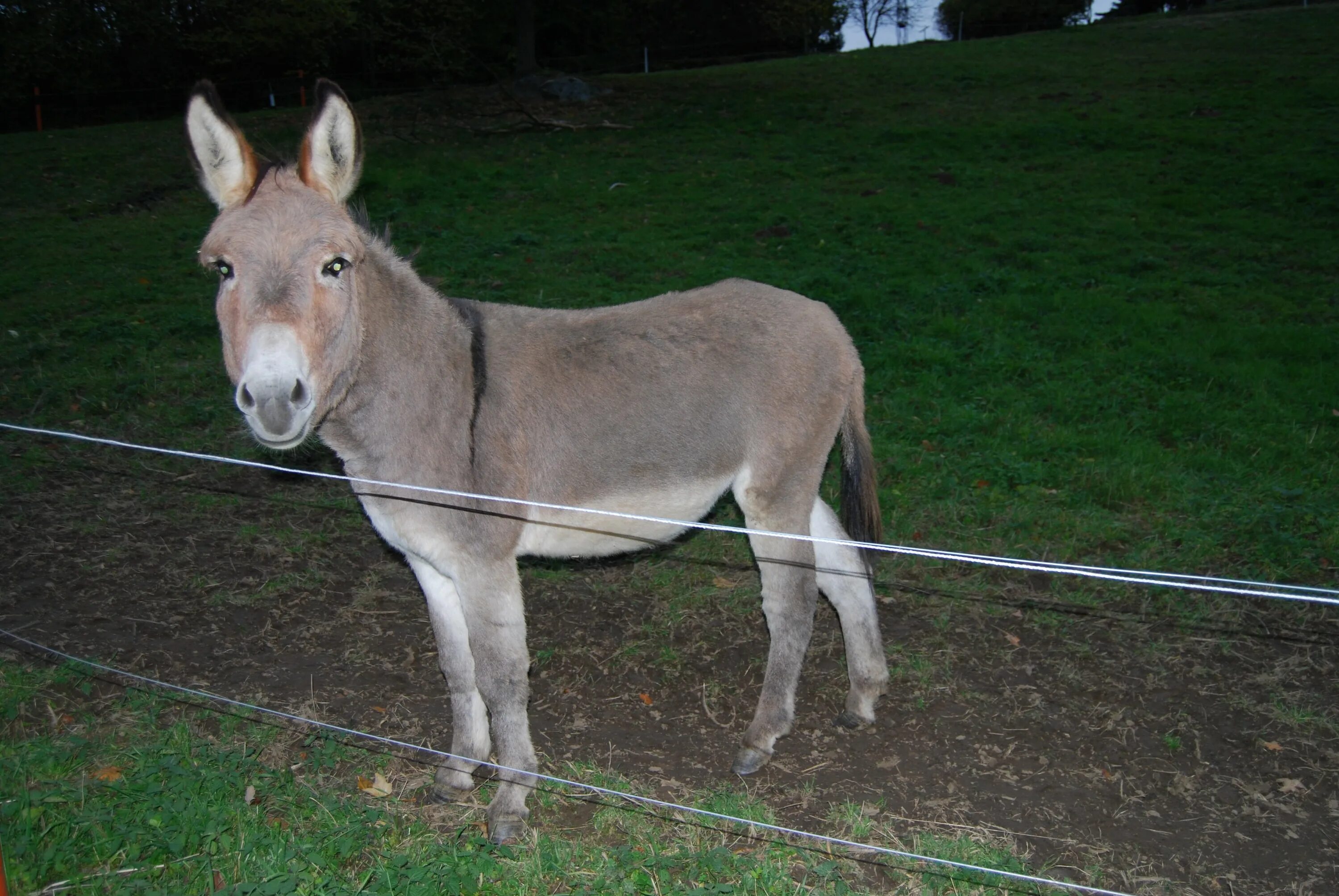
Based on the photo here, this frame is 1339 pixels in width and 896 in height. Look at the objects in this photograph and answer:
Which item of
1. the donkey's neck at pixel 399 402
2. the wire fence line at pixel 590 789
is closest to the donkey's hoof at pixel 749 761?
the wire fence line at pixel 590 789

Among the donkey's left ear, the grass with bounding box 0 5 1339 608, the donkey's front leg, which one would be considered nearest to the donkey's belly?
the donkey's front leg

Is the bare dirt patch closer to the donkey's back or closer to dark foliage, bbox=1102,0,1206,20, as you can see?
the donkey's back

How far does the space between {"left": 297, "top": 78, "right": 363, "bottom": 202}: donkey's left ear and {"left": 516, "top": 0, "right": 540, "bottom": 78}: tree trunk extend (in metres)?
22.0

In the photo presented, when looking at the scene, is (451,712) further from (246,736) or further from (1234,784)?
(1234,784)

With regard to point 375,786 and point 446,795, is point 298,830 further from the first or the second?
point 446,795

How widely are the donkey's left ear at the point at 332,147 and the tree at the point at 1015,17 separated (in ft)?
137

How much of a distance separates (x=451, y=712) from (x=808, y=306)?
2612 mm

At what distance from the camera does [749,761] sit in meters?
4.12

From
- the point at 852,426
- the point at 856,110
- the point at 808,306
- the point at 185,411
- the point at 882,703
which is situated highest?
the point at 856,110

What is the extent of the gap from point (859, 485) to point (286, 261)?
2.81 meters

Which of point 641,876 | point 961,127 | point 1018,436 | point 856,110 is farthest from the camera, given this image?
point 856,110

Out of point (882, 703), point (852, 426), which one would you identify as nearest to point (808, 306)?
point (852, 426)

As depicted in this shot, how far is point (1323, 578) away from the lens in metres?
5.50

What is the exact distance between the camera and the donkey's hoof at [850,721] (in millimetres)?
4461
